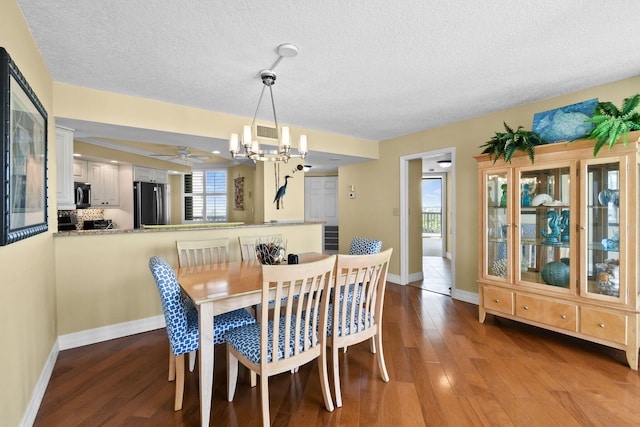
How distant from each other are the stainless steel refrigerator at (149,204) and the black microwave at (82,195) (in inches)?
36.3

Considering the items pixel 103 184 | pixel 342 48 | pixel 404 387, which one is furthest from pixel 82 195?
pixel 404 387

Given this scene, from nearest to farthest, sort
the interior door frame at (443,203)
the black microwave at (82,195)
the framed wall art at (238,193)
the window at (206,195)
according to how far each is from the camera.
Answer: the black microwave at (82,195) < the framed wall art at (238,193) < the interior door frame at (443,203) < the window at (206,195)

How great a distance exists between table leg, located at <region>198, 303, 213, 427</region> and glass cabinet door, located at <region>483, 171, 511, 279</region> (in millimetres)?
2899

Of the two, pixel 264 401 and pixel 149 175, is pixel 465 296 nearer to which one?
pixel 264 401

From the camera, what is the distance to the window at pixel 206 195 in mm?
7980

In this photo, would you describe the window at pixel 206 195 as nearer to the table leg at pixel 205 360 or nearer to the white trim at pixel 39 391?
the white trim at pixel 39 391

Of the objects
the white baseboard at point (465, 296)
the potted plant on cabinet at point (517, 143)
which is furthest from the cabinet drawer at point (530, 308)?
the potted plant on cabinet at point (517, 143)

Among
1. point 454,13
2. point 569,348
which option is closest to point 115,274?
point 454,13

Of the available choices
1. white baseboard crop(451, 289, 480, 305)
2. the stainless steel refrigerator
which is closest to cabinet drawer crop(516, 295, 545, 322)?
white baseboard crop(451, 289, 480, 305)

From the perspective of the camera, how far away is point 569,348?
2.66 metres

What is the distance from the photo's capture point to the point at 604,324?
8.00ft

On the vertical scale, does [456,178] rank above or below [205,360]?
above

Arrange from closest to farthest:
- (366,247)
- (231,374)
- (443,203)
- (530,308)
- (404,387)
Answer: (231,374), (404,387), (530,308), (366,247), (443,203)

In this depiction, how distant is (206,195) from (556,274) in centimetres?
751
